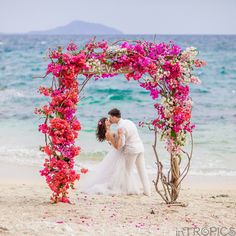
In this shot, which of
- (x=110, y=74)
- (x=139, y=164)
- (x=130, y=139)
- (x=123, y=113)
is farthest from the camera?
(x=123, y=113)

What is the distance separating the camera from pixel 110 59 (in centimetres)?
1019

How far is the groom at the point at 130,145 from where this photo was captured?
37.9 feet

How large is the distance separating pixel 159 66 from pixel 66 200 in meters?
2.88

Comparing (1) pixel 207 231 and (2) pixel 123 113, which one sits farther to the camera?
(2) pixel 123 113

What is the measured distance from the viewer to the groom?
11547mm

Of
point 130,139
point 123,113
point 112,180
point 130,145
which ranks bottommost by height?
point 123,113

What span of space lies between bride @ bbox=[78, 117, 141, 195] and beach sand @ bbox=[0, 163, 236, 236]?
0.30 m

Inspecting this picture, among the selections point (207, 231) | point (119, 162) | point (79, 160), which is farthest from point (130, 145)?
point (79, 160)

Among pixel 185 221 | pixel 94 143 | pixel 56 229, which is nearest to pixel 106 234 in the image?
pixel 56 229

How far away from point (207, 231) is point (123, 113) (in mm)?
16955

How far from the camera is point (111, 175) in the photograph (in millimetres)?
11930

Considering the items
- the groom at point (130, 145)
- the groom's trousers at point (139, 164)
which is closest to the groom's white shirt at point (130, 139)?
the groom at point (130, 145)

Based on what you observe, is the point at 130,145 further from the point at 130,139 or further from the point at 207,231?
the point at 207,231

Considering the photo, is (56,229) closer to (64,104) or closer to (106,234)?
(106,234)
